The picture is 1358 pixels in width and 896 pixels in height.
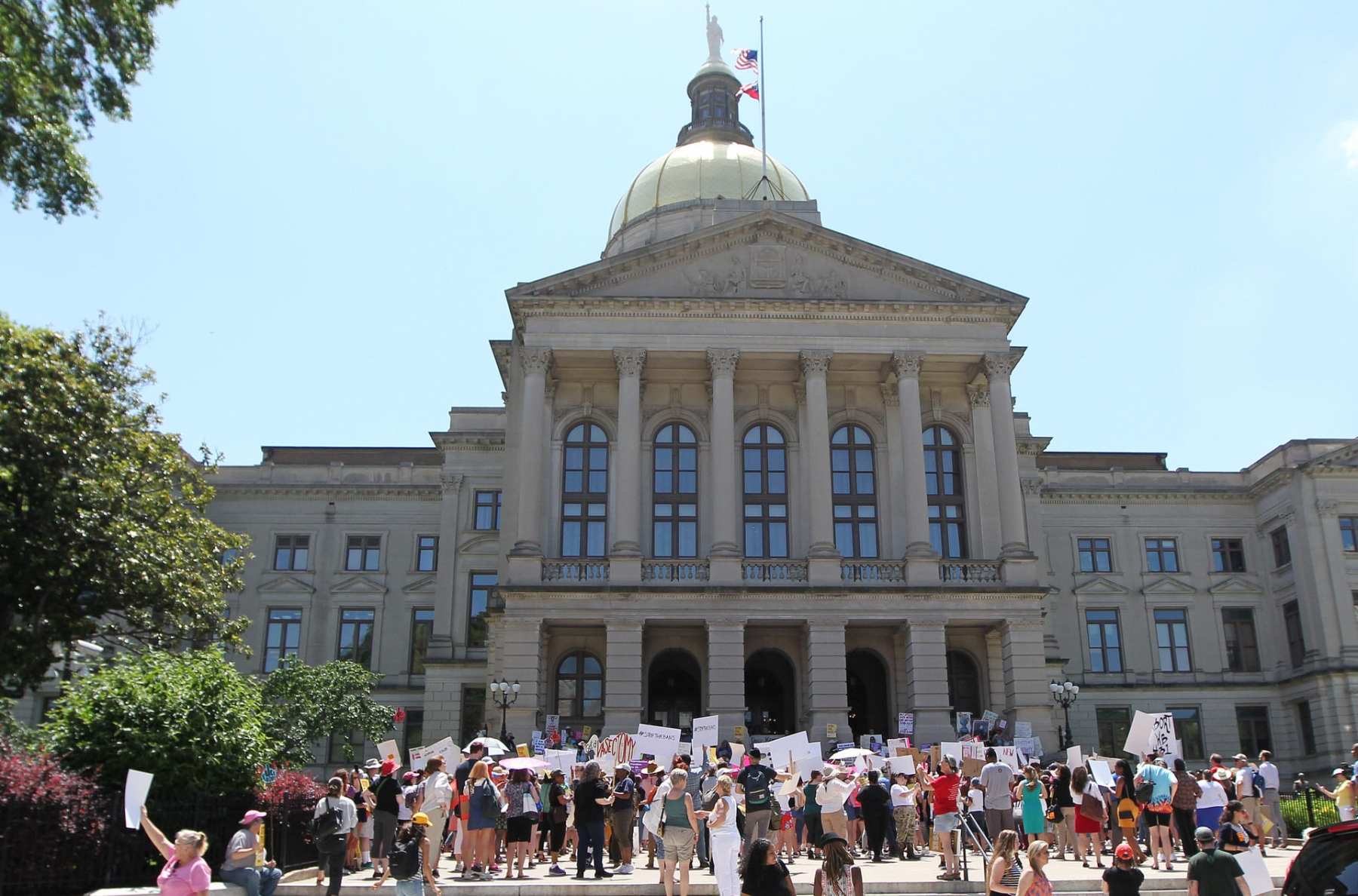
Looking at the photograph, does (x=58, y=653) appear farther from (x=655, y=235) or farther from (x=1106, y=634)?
(x=1106, y=634)

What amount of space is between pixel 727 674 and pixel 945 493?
11366 mm

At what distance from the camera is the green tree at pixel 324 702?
140 ft

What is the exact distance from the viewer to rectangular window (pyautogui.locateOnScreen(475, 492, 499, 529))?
52.2 meters

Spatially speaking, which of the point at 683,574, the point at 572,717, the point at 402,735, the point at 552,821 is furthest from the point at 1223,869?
the point at 402,735

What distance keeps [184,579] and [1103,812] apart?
69.0 ft

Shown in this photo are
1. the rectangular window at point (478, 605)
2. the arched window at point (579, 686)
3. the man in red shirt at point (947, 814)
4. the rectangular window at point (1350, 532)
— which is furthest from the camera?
the rectangular window at point (1350, 532)

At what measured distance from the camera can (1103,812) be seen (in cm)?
1986

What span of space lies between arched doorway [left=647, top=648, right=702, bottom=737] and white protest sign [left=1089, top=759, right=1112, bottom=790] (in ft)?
68.5

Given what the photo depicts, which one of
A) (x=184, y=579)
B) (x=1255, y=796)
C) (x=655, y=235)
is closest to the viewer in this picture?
(x=1255, y=796)

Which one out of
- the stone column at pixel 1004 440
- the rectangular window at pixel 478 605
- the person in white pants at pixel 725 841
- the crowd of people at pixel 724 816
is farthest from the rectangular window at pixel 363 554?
the person in white pants at pixel 725 841

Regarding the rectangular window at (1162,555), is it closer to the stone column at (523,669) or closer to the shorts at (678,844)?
the stone column at (523,669)

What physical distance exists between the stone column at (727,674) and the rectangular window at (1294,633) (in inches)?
1140

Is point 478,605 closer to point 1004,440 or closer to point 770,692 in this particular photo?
point 770,692

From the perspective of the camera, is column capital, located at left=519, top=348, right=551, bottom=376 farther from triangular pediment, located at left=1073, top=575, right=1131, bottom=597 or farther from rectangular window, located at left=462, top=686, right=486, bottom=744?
triangular pediment, located at left=1073, top=575, right=1131, bottom=597
